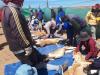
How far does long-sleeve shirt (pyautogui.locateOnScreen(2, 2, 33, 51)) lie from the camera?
4500 mm

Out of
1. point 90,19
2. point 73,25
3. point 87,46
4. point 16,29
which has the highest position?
point 16,29

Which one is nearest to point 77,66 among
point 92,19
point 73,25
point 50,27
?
point 73,25

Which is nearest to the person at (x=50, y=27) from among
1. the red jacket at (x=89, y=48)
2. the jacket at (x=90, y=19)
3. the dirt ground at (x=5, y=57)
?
the jacket at (x=90, y=19)

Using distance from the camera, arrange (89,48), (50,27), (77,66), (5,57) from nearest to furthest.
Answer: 1. (77,66)
2. (89,48)
3. (5,57)
4. (50,27)

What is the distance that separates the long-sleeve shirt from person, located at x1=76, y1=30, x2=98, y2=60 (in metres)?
2.18

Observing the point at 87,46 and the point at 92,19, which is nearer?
the point at 87,46

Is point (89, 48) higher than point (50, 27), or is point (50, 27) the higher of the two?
point (89, 48)

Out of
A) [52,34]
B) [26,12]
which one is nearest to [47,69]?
[52,34]

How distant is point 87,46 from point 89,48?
2.8 inches

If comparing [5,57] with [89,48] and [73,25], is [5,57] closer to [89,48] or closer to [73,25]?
[73,25]

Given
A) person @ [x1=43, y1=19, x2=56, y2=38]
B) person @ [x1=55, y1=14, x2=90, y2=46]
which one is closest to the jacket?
person @ [x1=55, y1=14, x2=90, y2=46]

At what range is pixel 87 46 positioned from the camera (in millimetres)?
6824

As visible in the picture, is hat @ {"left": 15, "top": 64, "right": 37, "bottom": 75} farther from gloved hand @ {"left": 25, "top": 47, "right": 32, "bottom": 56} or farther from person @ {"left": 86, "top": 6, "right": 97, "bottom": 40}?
person @ {"left": 86, "top": 6, "right": 97, "bottom": 40}

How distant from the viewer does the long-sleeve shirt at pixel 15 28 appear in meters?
4.50
